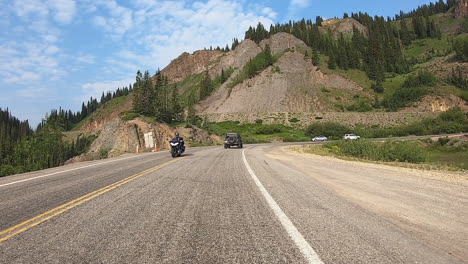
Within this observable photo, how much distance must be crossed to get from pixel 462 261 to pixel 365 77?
459ft

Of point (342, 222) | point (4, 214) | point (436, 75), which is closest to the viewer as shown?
point (342, 222)

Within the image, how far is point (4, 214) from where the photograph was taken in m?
5.81

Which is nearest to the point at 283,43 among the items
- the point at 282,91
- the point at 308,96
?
the point at 282,91

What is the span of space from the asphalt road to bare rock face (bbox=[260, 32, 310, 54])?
155m

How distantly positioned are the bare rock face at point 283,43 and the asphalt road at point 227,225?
155m

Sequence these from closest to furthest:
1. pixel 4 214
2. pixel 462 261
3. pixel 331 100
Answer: pixel 462 261 → pixel 4 214 → pixel 331 100

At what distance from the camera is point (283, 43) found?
16150 centimetres

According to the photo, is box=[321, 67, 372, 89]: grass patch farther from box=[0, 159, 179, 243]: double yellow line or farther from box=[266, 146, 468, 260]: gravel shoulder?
box=[0, 159, 179, 243]: double yellow line

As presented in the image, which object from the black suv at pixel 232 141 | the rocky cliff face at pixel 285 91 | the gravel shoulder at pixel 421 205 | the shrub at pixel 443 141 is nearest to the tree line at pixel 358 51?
the rocky cliff face at pixel 285 91

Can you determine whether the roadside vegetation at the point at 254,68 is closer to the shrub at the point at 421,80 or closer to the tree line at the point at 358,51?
the tree line at the point at 358,51

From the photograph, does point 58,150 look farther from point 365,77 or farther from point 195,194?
point 365,77

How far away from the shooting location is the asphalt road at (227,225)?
3.67 meters

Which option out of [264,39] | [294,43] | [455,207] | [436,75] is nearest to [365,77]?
[436,75]

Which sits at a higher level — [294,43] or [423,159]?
[294,43]
